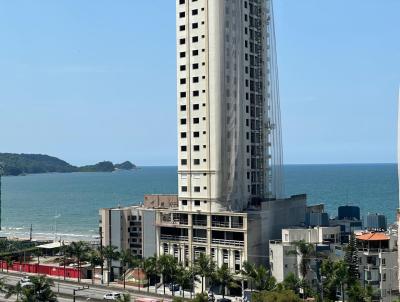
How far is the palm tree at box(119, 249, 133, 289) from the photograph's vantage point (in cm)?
9594

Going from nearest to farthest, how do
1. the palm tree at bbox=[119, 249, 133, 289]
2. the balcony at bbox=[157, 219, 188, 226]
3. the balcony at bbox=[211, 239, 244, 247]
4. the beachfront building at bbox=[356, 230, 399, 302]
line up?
the beachfront building at bbox=[356, 230, 399, 302]
the balcony at bbox=[211, 239, 244, 247]
the palm tree at bbox=[119, 249, 133, 289]
the balcony at bbox=[157, 219, 188, 226]

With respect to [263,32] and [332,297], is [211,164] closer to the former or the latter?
[263,32]

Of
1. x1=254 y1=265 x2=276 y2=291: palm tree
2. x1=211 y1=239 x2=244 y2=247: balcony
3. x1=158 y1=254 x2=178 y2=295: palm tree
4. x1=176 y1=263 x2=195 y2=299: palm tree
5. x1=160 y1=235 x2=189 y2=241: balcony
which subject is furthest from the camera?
x1=160 y1=235 x2=189 y2=241: balcony

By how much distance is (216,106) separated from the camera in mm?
95312

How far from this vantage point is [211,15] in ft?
314

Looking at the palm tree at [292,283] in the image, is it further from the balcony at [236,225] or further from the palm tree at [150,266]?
the palm tree at [150,266]

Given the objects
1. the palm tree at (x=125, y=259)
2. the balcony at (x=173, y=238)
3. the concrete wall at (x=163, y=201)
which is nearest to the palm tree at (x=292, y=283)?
the balcony at (x=173, y=238)

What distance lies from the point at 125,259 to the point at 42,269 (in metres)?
19.9

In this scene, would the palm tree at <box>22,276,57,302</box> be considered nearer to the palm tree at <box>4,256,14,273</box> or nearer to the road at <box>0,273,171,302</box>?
the road at <box>0,273,171,302</box>

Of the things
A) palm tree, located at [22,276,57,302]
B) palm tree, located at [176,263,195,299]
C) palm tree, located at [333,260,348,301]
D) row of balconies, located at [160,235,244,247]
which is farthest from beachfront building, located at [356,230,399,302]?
palm tree, located at [22,276,57,302]

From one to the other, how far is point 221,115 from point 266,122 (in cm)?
1317

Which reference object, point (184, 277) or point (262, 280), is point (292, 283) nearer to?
point (262, 280)

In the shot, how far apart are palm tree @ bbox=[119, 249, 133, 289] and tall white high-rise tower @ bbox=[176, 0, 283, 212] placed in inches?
447

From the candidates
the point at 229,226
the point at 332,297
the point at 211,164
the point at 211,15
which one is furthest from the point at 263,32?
the point at 332,297
